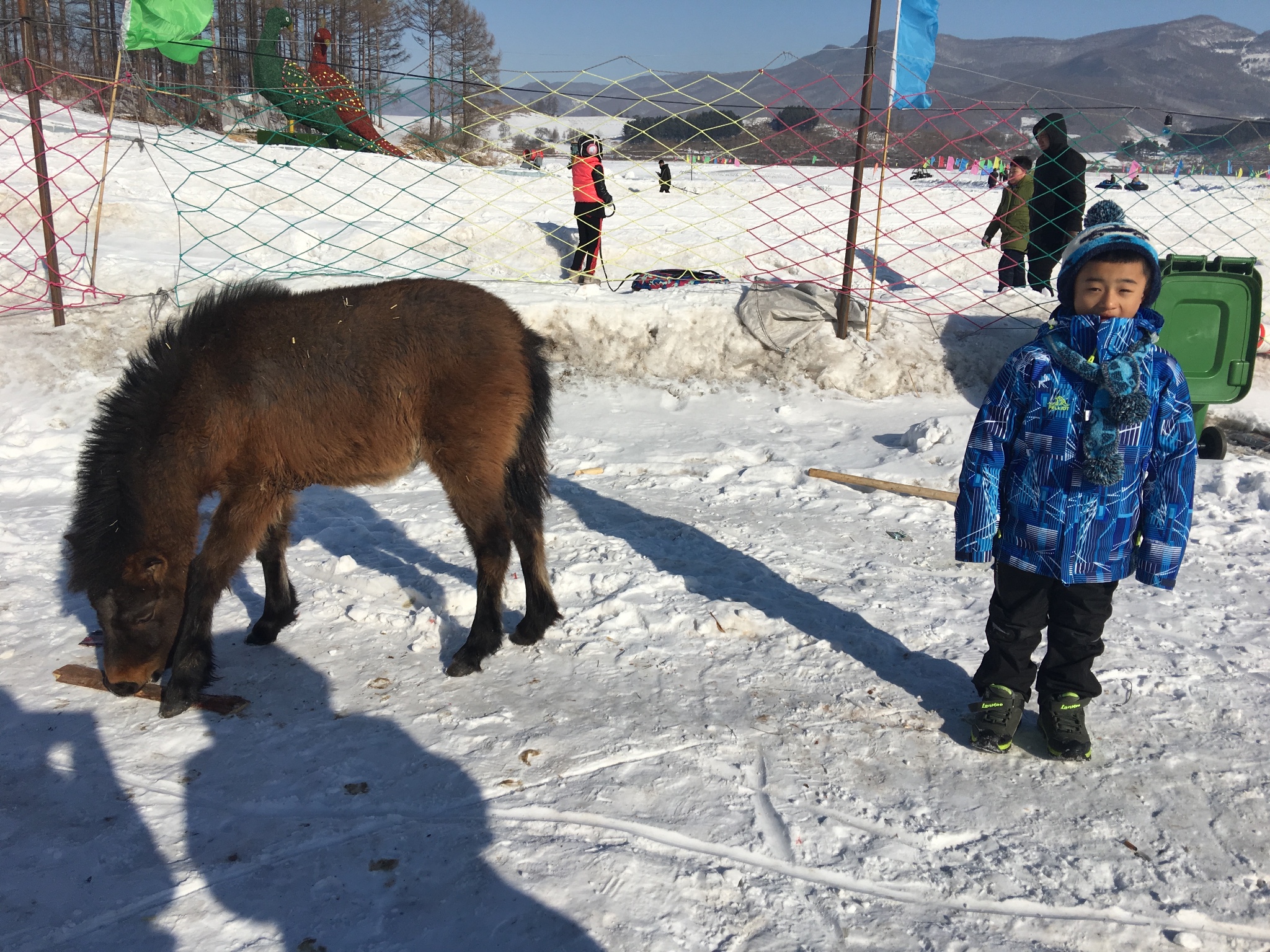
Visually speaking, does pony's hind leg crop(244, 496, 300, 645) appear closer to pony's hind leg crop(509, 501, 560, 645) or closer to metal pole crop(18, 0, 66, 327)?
pony's hind leg crop(509, 501, 560, 645)

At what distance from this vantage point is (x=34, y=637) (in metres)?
3.65

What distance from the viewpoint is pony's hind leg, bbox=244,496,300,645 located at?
3705 millimetres

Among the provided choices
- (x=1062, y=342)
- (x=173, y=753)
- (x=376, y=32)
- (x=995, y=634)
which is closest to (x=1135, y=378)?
(x=1062, y=342)

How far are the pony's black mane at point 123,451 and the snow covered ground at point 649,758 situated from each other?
0.63 meters

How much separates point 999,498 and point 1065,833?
44.8 inches

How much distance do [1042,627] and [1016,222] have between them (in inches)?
314

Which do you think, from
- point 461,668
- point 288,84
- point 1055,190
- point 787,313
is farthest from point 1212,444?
point 288,84

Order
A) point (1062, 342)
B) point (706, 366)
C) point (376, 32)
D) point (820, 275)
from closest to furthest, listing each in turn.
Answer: point (1062, 342)
point (706, 366)
point (820, 275)
point (376, 32)

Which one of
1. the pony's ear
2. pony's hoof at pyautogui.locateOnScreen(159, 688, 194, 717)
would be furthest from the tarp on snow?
pony's hoof at pyautogui.locateOnScreen(159, 688, 194, 717)

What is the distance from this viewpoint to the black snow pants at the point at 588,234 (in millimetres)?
9734

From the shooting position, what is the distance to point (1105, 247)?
253cm

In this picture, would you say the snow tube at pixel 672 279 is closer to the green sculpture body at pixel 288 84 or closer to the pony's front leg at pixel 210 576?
the pony's front leg at pixel 210 576

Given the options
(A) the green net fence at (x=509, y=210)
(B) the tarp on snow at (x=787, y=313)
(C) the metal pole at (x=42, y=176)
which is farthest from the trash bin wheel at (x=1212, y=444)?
(C) the metal pole at (x=42, y=176)

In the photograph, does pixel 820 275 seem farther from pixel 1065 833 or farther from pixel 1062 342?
pixel 1065 833
